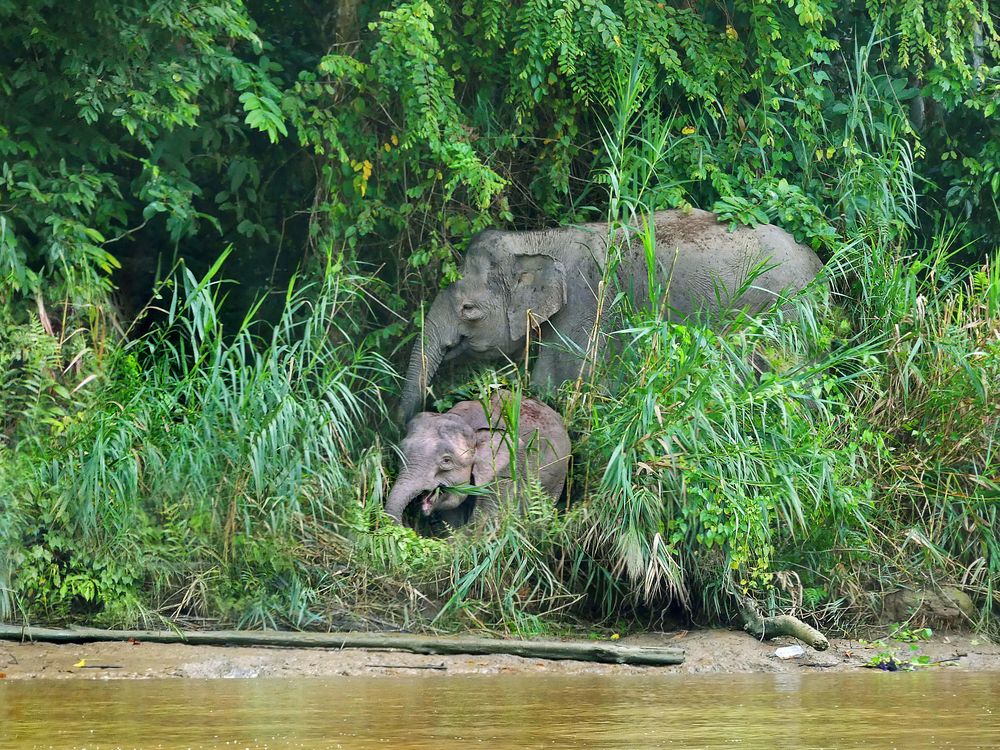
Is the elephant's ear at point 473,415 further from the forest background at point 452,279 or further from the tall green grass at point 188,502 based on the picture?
the tall green grass at point 188,502

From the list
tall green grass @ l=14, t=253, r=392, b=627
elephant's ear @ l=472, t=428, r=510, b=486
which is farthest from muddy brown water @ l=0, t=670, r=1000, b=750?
elephant's ear @ l=472, t=428, r=510, b=486

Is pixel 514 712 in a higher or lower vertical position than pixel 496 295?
lower

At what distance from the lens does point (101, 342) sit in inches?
300

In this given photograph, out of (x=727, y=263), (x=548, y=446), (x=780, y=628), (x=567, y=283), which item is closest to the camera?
Answer: (x=780, y=628)

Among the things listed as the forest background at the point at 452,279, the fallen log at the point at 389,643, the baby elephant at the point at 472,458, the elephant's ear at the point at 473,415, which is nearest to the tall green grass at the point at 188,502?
the forest background at the point at 452,279

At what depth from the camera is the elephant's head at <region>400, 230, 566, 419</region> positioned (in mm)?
8570

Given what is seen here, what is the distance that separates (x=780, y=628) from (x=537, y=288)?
2.74 m

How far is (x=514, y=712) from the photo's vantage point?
512 centimetres

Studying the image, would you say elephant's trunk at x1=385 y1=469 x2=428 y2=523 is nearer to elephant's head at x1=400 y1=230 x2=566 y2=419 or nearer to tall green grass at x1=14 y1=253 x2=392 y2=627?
tall green grass at x1=14 y1=253 x2=392 y2=627

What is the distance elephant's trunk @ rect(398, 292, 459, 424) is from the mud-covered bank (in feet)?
6.95

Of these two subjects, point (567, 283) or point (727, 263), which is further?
point (567, 283)

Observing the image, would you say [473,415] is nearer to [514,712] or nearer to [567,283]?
[567,283]

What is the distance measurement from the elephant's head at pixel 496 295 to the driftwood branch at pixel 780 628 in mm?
2432

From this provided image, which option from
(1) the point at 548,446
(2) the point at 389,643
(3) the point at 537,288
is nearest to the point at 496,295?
(3) the point at 537,288
